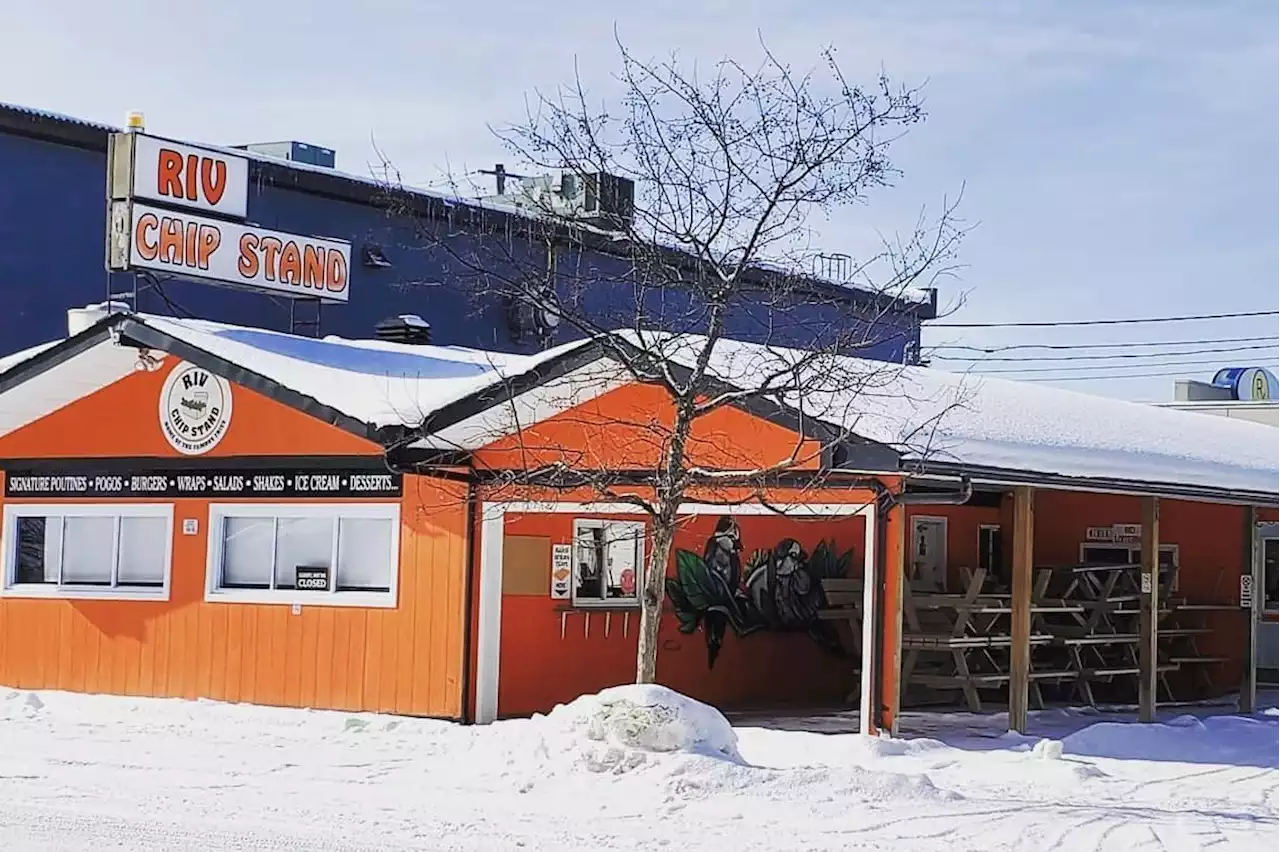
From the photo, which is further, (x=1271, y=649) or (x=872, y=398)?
(x=1271, y=649)

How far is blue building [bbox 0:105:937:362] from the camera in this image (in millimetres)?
25562

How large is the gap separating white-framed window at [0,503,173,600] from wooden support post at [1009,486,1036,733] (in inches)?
313

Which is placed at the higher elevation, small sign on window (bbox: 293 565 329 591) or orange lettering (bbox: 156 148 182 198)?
orange lettering (bbox: 156 148 182 198)

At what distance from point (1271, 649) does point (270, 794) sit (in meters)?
16.2

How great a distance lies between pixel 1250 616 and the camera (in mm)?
20297

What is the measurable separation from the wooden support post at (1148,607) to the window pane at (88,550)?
9.93 meters

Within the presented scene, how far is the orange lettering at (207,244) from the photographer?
21.9 meters

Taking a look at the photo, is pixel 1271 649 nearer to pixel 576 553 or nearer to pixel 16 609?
pixel 576 553

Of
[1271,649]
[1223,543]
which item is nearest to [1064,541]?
[1223,543]

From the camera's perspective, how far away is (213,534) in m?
18.0

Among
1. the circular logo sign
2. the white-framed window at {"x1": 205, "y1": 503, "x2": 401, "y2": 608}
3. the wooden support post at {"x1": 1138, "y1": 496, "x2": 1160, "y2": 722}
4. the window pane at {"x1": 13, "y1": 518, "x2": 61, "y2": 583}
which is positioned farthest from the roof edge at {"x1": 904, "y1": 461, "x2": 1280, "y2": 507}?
the window pane at {"x1": 13, "y1": 518, "x2": 61, "y2": 583}

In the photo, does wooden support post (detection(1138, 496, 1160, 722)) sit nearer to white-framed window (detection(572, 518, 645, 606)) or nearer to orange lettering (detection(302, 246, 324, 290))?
white-framed window (detection(572, 518, 645, 606))

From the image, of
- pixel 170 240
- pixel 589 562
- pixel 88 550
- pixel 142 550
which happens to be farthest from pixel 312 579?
pixel 170 240

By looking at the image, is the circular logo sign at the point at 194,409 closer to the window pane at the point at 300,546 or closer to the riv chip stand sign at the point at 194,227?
the window pane at the point at 300,546
